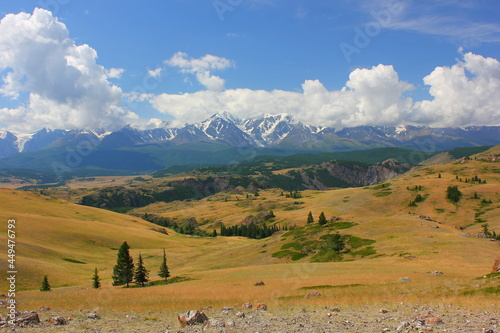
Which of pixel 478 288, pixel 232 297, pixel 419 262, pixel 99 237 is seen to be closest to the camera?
pixel 478 288

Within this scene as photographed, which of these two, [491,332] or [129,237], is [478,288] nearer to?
[491,332]

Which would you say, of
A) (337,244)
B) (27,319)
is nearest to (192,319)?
(27,319)

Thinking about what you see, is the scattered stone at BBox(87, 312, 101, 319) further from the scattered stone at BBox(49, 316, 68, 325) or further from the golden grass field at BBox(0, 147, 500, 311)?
the golden grass field at BBox(0, 147, 500, 311)

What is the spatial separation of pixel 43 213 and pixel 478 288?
170m

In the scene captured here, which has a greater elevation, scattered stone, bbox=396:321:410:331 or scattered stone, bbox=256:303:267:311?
scattered stone, bbox=396:321:410:331

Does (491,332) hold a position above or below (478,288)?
above

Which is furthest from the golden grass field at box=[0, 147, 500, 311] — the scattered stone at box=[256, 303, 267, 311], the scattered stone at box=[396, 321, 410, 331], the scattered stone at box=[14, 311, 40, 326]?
the scattered stone at box=[396, 321, 410, 331]

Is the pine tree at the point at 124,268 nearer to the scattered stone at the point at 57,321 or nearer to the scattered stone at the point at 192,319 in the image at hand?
the scattered stone at the point at 57,321

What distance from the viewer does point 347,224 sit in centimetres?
9862

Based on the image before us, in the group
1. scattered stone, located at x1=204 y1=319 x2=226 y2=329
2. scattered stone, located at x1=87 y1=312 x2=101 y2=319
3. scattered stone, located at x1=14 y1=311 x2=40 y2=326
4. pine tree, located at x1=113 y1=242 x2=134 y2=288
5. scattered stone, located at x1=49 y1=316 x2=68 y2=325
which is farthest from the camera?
pine tree, located at x1=113 y1=242 x2=134 y2=288

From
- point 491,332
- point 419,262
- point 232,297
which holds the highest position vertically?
point 491,332

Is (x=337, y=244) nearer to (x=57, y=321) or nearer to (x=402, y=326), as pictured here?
(x=402, y=326)

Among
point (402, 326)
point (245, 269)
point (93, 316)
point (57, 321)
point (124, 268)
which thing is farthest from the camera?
point (245, 269)

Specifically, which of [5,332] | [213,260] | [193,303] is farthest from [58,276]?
[5,332]
